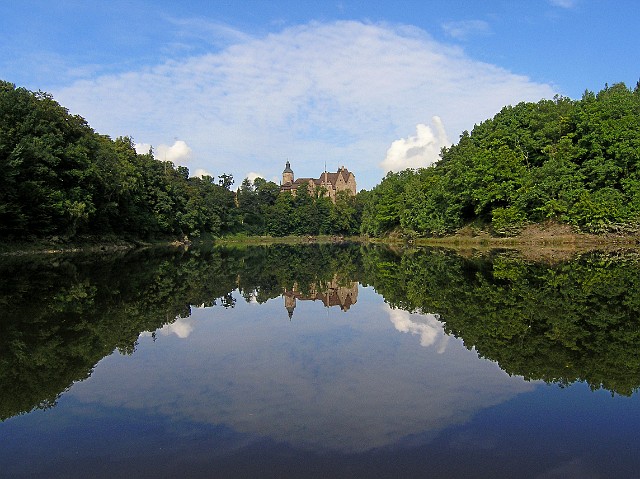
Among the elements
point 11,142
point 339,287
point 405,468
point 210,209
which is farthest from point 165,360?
point 210,209

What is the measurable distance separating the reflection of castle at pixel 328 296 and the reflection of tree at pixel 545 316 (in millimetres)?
1255

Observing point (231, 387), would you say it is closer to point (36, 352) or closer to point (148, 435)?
point (148, 435)

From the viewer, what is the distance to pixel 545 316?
40.4ft

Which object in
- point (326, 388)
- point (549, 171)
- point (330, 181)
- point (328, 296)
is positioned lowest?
point (326, 388)

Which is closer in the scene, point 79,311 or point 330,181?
point 79,311

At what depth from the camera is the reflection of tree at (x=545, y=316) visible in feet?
27.1

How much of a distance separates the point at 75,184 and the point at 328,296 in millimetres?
39250

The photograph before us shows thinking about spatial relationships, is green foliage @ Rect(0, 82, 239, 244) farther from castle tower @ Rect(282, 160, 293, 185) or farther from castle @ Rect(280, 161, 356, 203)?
castle tower @ Rect(282, 160, 293, 185)

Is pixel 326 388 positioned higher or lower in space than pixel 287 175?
lower

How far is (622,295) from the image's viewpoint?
15383 millimetres

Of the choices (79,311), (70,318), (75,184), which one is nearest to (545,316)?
(70,318)

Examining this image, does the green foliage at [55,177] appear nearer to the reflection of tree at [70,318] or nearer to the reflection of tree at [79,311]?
the reflection of tree at [79,311]

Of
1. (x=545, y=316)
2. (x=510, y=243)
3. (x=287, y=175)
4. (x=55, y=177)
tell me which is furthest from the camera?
(x=287, y=175)

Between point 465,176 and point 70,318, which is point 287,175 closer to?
point 465,176
